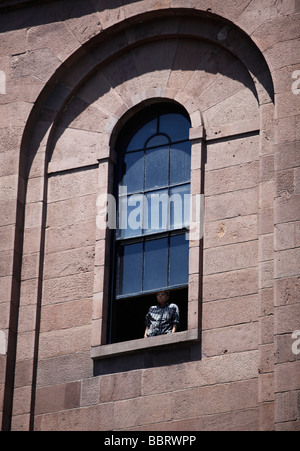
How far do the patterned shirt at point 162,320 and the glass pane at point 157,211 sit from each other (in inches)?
60.4

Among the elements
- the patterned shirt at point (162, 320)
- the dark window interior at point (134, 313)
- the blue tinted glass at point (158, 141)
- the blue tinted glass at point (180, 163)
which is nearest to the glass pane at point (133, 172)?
the blue tinted glass at point (158, 141)

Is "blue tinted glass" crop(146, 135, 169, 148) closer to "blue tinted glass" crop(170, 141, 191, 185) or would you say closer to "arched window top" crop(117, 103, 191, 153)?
"arched window top" crop(117, 103, 191, 153)

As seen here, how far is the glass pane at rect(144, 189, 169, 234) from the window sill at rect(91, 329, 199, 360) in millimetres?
2313

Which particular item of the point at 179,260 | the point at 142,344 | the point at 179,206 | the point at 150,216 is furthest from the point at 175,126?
the point at 142,344

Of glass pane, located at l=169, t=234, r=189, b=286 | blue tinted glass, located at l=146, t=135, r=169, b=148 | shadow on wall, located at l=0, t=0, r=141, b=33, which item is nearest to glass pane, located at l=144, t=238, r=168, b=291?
glass pane, located at l=169, t=234, r=189, b=286

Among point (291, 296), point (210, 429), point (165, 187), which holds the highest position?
point (165, 187)

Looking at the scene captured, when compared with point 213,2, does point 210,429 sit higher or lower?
lower

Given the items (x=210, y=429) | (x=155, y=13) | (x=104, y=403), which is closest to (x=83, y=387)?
(x=104, y=403)

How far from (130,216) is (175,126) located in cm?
187

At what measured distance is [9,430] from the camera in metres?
27.6

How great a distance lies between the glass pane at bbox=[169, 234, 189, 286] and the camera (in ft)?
92.1

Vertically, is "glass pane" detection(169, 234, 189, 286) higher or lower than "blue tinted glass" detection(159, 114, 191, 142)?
lower
